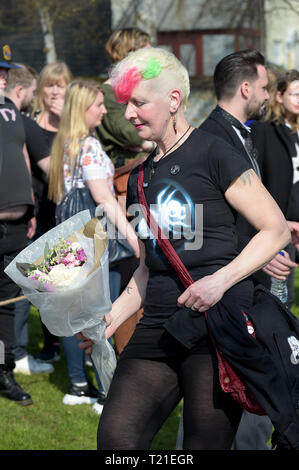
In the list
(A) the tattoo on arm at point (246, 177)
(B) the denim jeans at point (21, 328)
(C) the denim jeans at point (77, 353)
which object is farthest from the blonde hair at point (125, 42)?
(A) the tattoo on arm at point (246, 177)

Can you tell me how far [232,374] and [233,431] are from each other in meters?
0.29

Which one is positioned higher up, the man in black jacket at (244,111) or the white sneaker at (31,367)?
the man in black jacket at (244,111)

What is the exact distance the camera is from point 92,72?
26.6 m

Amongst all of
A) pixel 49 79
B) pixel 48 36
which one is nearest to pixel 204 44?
pixel 48 36

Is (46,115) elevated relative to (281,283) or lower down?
elevated

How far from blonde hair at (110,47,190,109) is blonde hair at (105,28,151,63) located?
110 inches

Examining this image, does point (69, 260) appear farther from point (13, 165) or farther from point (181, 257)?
point (13, 165)

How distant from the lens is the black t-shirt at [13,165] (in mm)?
5023

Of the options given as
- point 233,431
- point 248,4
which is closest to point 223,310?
point 233,431

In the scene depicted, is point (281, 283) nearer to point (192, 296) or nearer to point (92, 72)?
point (192, 296)

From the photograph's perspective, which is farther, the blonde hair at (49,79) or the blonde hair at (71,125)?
the blonde hair at (49,79)

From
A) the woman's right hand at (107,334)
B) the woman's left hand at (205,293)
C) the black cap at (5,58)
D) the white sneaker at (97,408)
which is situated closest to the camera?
the woman's left hand at (205,293)

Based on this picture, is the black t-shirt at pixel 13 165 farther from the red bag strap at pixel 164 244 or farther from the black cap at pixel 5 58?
the red bag strap at pixel 164 244

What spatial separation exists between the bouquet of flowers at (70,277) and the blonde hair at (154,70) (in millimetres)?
617
